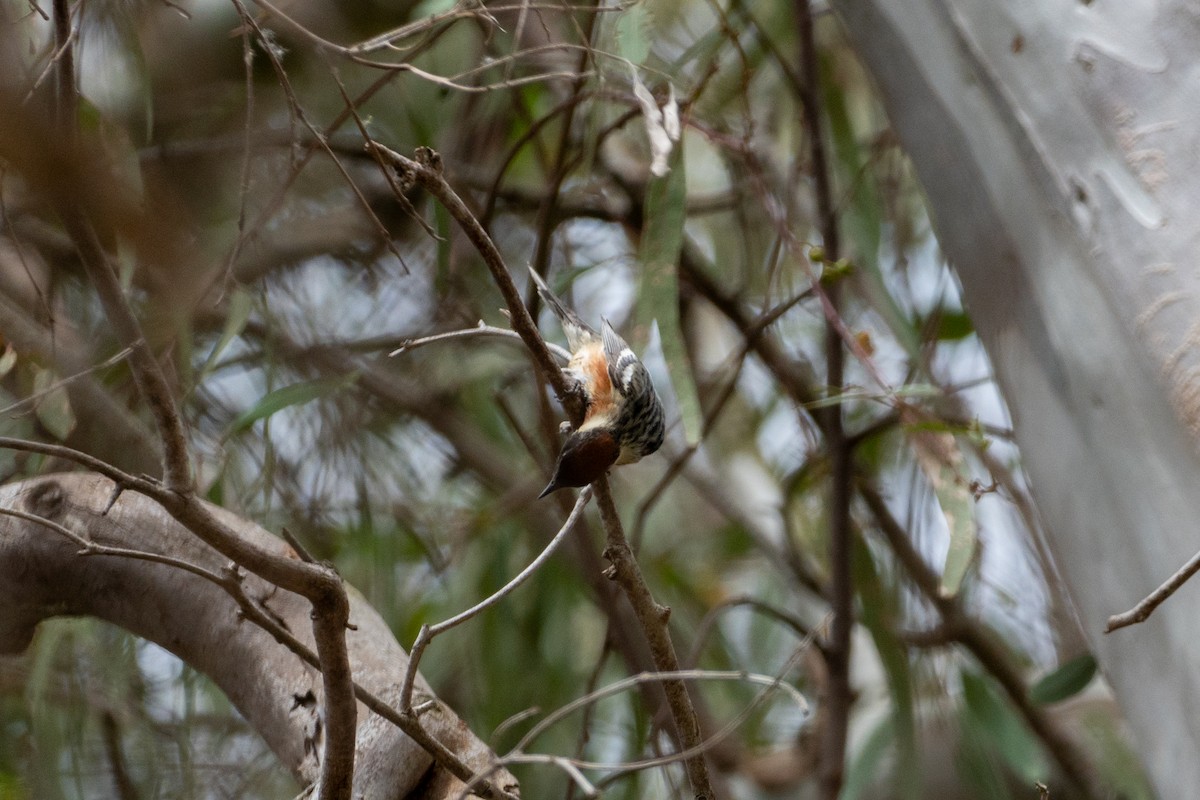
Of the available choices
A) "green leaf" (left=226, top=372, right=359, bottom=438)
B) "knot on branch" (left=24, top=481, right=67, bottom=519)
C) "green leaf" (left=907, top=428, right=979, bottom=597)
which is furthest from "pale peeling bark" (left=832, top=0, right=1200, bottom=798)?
"knot on branch" (left=24, top=481, right=67, bottom=519)

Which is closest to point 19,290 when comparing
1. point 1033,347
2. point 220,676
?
point 220,676

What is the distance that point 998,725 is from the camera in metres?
1.96

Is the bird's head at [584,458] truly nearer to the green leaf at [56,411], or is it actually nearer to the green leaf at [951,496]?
the green leaf at [951,496]

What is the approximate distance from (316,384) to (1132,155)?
113cm

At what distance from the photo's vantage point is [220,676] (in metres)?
1.21

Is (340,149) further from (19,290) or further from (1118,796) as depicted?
(1118,796)

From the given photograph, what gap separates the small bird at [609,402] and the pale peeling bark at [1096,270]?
464mm

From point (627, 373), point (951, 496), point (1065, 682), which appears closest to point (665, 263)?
point (627, 373)

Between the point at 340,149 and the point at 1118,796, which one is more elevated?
the point at 340,149

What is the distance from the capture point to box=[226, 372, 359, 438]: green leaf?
5.02 feet

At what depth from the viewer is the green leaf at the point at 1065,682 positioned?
5.79 feet

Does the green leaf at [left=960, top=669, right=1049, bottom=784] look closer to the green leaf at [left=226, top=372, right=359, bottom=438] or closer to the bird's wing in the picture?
the bird's wing

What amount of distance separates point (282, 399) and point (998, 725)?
4.40 ft

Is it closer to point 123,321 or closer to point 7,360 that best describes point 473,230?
point 123,321
